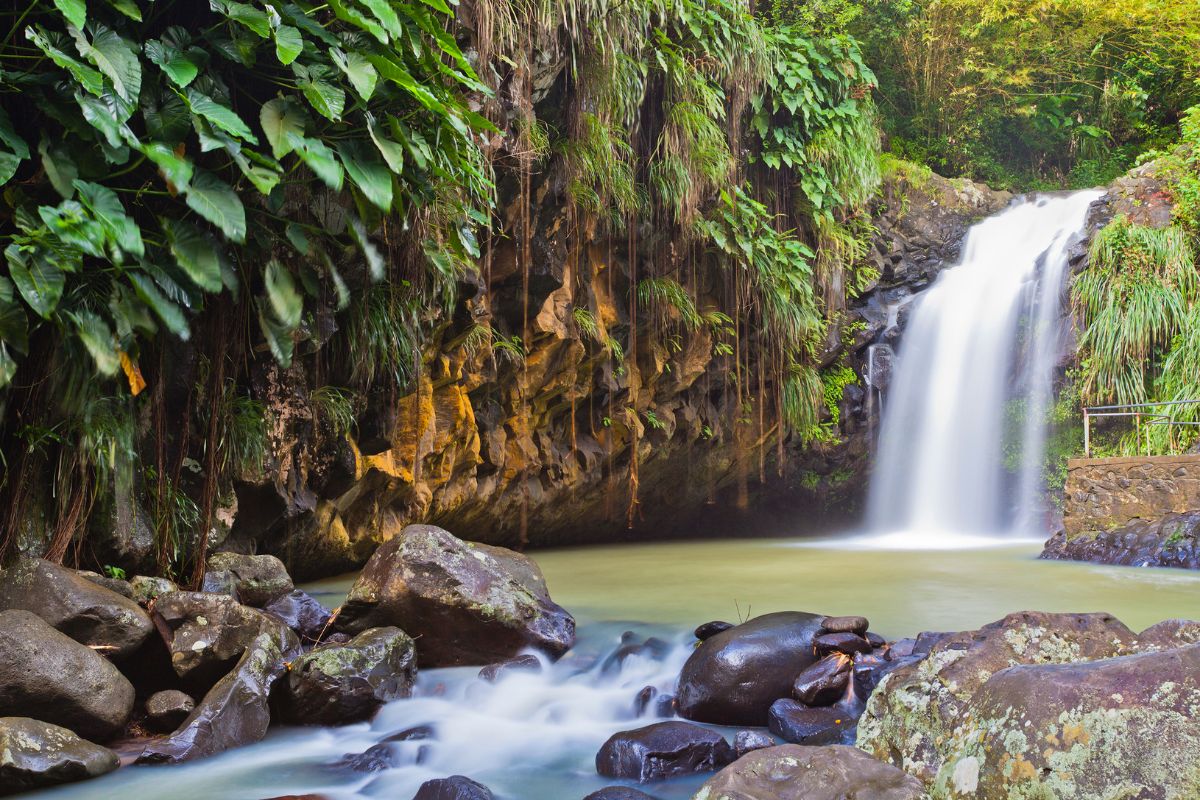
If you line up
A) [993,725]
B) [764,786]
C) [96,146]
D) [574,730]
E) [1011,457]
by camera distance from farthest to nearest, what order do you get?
[1011,457], [574,730], [96,146], [764,786], [993,725]

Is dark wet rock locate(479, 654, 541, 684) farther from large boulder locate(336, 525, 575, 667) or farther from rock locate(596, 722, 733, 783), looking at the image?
rock locate(596, 722, 733, 783)

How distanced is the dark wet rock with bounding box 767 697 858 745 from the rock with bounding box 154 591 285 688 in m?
2.50

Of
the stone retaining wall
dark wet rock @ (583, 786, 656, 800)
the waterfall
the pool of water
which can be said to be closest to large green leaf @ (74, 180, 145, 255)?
the pool of water

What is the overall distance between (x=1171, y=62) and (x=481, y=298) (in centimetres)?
1406

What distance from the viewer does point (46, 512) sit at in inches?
172

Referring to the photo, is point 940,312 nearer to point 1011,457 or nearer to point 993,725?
point 1011,457

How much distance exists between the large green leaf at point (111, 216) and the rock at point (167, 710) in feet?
6.60

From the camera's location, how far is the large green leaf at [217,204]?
383 cm

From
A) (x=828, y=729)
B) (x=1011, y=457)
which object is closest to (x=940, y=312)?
(x=1011, y=457)

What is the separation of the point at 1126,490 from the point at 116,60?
9145 millimetres

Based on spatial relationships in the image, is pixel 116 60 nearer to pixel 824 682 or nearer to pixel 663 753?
pixel 663 753

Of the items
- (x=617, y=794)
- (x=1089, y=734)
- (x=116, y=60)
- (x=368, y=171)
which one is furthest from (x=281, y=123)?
(x=1089, y=734)

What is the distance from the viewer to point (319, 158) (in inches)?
157

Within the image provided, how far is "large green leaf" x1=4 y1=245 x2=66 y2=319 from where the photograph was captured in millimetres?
3547
